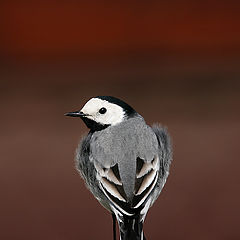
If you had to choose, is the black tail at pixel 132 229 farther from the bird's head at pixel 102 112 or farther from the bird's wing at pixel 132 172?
the bird's head at pixel 102 112

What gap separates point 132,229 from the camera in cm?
202

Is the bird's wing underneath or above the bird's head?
underneath

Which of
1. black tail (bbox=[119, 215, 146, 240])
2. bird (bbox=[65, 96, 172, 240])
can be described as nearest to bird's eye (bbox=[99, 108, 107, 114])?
bird (bbox=[65, 96, 172, 240])

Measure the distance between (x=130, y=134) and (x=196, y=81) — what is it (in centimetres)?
385

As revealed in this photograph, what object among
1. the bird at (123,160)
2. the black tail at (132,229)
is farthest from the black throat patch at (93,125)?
the black tail at (132,229)

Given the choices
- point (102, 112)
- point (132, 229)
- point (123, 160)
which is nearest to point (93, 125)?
point (102, 112)

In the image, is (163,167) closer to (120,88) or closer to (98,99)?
(98,99)

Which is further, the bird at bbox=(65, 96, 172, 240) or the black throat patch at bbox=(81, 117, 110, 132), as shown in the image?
the black throat patch at bbox=(81, 117, 110, 132)

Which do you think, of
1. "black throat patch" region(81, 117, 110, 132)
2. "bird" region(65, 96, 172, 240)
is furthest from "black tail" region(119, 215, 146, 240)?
"black throat patch" region(81, 117, 110, 132)

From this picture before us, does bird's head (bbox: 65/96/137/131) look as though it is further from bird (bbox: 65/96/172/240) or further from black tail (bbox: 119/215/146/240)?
black tail (bbox: 119/215/146/240)

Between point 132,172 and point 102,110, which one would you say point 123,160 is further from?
point 102,110

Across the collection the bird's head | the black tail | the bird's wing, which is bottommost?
the black tail

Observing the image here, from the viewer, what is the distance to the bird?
202cm

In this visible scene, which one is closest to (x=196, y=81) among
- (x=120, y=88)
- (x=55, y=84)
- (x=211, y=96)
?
(x=211, y=96)
